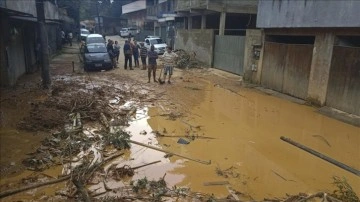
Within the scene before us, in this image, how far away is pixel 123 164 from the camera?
21.9 ft

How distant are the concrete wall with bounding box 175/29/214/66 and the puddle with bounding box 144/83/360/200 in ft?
35.7

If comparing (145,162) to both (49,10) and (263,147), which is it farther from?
(49,10)

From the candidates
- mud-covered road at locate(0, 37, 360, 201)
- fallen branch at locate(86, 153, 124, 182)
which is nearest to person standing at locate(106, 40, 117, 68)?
mud-covered road at locate(0, 37, 360, 201)

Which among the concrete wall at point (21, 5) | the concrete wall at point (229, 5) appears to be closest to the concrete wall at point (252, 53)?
the concrete wall at point (229, 5)

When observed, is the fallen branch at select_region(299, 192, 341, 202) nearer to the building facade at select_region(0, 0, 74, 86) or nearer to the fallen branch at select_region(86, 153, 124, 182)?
the fallen branch at select_region(86, 153, 124, 182)

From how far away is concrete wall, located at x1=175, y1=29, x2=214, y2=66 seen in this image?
22.4 meters

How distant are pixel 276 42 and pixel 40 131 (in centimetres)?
1080

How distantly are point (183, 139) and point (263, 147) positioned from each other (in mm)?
2041

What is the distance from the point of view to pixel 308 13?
452 inches

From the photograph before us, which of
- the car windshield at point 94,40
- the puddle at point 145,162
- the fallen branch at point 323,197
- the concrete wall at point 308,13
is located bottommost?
the puddle at point 145,162

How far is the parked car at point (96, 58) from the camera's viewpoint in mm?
18906

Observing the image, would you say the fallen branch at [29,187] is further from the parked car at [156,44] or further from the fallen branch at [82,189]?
the parked car at [156,44]

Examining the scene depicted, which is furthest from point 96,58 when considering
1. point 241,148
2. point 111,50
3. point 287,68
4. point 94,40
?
point 241,148

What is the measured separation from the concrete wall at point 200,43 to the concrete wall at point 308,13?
7844mm
